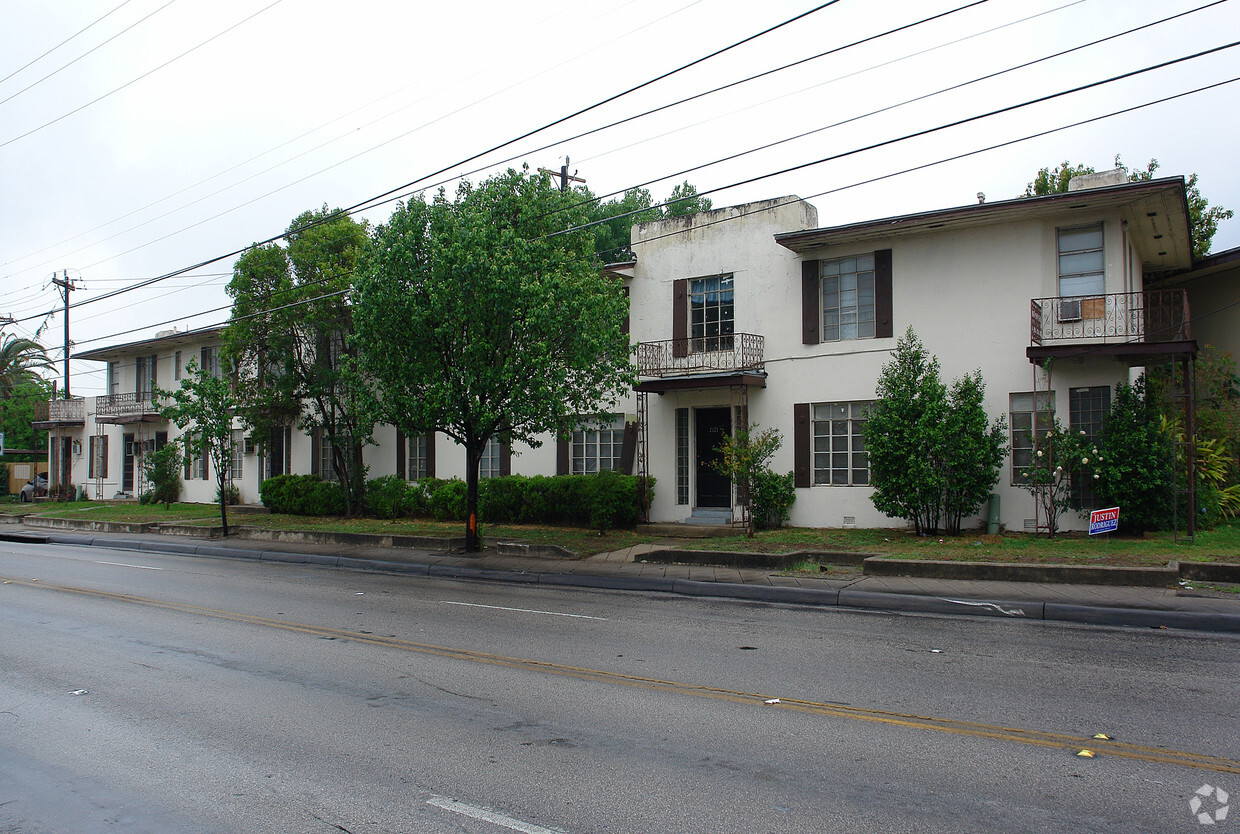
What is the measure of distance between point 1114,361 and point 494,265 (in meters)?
12.0

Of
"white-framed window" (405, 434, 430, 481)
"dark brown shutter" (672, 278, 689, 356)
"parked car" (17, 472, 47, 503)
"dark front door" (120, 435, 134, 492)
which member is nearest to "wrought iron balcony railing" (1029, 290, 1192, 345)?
"dark brown shutter" (672, 278, 689, 356)

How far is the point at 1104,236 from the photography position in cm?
1669

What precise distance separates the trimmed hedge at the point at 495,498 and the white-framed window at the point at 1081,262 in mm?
10310

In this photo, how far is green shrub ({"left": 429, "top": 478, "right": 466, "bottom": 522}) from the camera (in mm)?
23875

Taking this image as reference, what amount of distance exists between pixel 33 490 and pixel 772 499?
1553 inches

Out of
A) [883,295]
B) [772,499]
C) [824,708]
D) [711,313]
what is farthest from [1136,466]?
[824,708]

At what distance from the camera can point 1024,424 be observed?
17.4m

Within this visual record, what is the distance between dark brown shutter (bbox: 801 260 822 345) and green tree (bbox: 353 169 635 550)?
4.57 metres

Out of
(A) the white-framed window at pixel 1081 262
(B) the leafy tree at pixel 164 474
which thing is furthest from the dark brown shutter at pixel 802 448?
(B) the leafy tree at pixel 164 474

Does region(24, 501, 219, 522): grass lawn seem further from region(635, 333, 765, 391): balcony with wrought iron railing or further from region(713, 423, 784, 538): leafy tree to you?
region(713, 423, 784, 538): leafy tree

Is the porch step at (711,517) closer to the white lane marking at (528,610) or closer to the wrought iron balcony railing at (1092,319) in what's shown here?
the wrought iron balcony railing at (1092,319)

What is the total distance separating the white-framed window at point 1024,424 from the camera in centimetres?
1698

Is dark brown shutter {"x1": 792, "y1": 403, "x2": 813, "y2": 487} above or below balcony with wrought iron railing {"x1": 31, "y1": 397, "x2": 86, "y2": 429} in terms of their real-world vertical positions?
below

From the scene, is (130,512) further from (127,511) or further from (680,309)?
(680,309)
